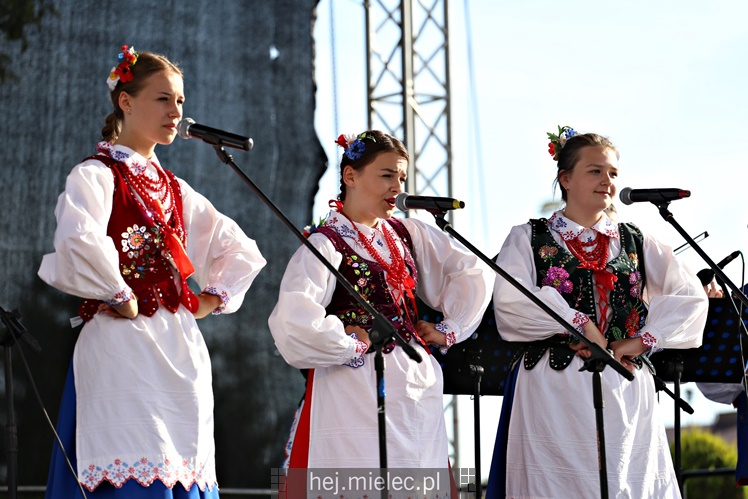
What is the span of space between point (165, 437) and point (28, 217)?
7.65 feet

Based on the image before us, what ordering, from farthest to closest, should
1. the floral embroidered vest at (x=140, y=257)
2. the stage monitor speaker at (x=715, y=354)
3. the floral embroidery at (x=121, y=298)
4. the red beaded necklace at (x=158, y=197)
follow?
the stage monitor speaker at (x=715, y=354) → the red beaded necklace at (x=158, y=197) → the floral embroidered vest at (x=140, y=257) → the floral embroidery at (x=121, y=298)

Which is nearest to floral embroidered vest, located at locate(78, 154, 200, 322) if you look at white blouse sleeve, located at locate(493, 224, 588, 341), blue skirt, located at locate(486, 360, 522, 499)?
white blouse sleeve, located at locate(493, 224, 588, 341)

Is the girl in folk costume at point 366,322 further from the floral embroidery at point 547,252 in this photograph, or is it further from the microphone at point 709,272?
the microphone at point 709,272

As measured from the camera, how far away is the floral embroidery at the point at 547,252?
3740 mm

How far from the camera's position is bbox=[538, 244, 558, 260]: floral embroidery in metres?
3.74

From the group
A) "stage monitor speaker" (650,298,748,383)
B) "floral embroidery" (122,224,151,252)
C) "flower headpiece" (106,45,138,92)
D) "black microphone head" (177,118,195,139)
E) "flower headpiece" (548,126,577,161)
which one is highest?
"flower headpiece" (106,45,138,92)

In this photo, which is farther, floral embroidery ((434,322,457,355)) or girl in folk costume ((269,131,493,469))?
floral embroidery ((434,322,457,355))

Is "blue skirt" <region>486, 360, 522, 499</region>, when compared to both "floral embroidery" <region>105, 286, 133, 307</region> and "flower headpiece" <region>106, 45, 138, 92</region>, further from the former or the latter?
"flower headpiece" <region>106, 45, 138, 92</region>

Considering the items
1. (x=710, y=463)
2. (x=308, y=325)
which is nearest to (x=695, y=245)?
(x=308, y=325)

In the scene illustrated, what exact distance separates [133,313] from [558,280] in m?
1.43

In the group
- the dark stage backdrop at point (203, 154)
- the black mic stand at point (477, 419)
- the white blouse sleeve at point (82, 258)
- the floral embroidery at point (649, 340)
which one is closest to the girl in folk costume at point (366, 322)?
the black mic stand at point (477, 419)

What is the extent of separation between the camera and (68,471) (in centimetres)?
294

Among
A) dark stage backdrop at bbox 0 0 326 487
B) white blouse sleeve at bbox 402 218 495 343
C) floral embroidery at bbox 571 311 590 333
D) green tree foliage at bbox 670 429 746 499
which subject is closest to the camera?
floral embroidery at bbox 571 311 590 333

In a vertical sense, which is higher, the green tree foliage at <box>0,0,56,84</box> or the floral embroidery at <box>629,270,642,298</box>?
the green tree foliage at <box>0,0,56,84</box>
